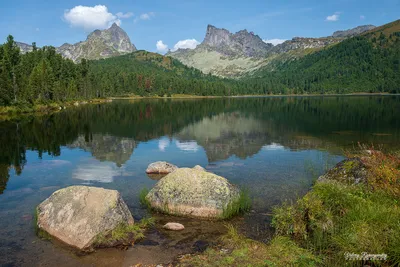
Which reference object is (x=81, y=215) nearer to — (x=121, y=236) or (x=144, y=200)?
(x=121, y=236)

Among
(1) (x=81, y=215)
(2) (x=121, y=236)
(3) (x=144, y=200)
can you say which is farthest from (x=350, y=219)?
(1) (x=81, y=215)

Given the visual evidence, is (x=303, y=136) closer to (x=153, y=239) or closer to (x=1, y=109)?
(x=153, y=239)

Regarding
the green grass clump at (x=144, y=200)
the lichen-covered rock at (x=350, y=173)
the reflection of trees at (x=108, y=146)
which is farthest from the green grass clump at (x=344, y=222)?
the reflection of trees at (x=108, y=146)

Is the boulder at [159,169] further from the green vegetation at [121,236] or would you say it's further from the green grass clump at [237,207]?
the green vegetation at [121,236]

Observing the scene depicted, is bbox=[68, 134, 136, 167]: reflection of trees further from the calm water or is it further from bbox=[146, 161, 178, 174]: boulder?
bbox=[146, 161, 178, 174]: boulder

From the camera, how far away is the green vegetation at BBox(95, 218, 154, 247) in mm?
15555

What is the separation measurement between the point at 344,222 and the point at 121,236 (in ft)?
36.8

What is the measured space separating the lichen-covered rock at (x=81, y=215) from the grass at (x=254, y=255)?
491 centimetres

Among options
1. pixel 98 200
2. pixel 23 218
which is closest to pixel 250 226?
pixel 98 200

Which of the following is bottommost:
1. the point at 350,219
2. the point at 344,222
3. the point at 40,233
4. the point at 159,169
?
the point at 40,233

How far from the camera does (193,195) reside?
1980 cm

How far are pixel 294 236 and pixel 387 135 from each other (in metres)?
47.0

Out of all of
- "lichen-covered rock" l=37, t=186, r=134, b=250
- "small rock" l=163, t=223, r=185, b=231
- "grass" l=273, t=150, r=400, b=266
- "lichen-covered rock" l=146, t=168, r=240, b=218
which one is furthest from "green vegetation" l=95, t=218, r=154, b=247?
"grass" l=273, t=150, r=400, b=266

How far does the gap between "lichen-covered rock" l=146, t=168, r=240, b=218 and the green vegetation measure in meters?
3.13
